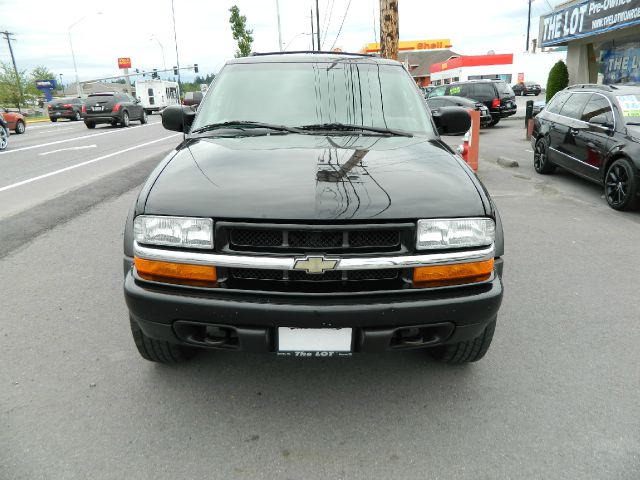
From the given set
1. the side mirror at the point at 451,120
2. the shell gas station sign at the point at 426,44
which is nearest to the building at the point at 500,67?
the shell gas station sign at the point at 426,44

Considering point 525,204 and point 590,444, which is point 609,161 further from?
point 590,444

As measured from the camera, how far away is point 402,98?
11.7ft

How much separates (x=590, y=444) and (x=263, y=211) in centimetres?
186

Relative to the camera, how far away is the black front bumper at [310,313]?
7.07 feet

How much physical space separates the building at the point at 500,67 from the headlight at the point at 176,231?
5231 cm

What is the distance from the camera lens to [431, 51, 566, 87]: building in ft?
167

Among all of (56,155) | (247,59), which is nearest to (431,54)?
(56,155)

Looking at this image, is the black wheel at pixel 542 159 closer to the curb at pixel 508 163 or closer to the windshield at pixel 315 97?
the curb at pixel 508 163

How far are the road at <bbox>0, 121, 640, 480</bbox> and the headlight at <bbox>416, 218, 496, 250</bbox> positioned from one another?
915 millimetres

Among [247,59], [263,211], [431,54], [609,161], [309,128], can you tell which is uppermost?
[431,54]

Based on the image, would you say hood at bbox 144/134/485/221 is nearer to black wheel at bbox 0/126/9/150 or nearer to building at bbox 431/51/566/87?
black wheel at bbox 0/126/9/150

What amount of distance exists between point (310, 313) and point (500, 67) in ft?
191

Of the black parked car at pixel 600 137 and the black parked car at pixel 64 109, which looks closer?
the black parked car at pixel 600 137

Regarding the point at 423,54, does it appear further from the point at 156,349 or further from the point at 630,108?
the point at 156,349
